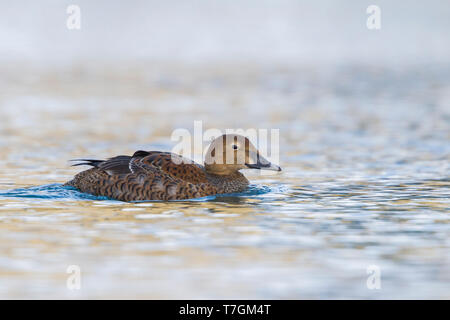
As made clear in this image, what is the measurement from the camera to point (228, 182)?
13234 mm

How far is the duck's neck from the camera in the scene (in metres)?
13.1

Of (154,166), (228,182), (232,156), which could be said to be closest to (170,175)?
(154,166)

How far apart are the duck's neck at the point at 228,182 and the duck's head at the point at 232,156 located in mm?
82

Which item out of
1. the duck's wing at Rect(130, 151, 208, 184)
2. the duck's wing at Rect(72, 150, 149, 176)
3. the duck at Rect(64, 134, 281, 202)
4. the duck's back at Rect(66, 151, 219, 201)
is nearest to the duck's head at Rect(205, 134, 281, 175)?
the duck at Rect(64, 134, 281, 202)

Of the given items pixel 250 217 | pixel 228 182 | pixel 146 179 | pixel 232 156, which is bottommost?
pixel 250 217

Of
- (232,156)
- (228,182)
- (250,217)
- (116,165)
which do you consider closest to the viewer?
(250,217)

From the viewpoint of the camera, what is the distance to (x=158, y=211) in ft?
38.0

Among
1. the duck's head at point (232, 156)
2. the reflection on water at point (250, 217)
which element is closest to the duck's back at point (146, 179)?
the reflection on water at point (250, 217)

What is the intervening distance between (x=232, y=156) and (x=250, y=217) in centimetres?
230

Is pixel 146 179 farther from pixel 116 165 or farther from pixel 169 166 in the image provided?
pixel 116 165

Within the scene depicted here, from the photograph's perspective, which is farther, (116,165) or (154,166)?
(116,165)

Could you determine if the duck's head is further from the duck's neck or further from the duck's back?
the duck's back

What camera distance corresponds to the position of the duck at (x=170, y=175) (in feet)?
40.8
